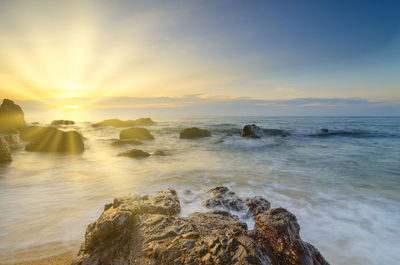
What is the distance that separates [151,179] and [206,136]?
622 inches

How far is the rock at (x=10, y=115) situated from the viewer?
87.8ft

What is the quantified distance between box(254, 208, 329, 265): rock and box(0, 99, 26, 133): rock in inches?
1361

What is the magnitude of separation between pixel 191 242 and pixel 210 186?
5324mm

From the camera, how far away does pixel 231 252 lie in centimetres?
220

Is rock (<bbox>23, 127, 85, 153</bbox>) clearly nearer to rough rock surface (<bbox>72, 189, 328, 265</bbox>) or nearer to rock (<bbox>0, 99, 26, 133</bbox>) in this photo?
rough rock surface (<bbox>72, 189, 328, 265</bbox>)

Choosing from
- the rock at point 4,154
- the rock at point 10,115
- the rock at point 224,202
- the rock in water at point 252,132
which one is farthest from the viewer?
the rock at point 10,115

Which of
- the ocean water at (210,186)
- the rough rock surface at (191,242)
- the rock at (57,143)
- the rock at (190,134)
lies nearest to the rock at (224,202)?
the ocean water at (210,186)

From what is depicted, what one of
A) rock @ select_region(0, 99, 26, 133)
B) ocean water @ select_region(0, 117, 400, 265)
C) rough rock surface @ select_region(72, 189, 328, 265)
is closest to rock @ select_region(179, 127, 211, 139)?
ocean water @ select_region(0, 117, 400, 265)

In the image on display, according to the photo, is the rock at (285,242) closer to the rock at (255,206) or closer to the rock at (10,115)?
the rock at (255,206)

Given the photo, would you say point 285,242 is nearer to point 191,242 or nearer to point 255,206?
point 191,242

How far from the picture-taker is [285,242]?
2629mm

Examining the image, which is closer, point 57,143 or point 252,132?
point 57,143

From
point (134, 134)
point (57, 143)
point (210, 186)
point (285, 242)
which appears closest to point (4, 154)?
point (57, 143)

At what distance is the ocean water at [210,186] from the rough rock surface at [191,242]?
5.27 ft
